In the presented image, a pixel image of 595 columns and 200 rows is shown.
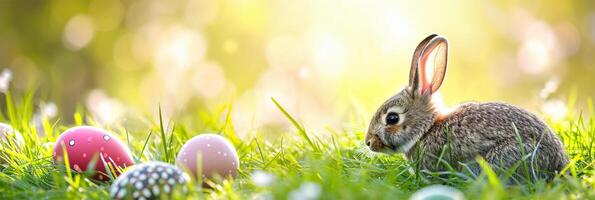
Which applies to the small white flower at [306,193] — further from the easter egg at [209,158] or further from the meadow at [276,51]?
the meadow at [276,51]

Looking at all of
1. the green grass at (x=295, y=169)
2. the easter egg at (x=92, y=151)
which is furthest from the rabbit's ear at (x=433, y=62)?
the easter egg at (x=92, y=151)

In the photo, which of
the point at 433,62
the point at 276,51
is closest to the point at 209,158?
the point at 433,62

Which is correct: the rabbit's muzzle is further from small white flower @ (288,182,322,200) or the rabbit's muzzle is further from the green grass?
small white flower @ (288,182,322,200)

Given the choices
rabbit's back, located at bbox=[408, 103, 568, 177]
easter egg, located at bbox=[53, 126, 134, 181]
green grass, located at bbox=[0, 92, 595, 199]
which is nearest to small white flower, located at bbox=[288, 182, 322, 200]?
green grass, located at bbox=[0, 92, 595, 199]

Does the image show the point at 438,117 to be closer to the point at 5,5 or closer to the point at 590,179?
the point at 590,179

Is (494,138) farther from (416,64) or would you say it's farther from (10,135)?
(10,135)
